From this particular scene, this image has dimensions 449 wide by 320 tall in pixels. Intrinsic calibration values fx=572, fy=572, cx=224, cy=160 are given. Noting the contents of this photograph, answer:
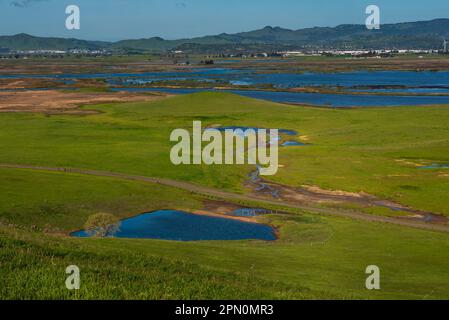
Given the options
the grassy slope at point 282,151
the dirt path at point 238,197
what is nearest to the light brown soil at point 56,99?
the grassy slope at point 282,151

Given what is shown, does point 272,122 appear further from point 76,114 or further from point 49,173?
point 49,173

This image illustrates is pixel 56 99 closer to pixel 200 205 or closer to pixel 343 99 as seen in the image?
pixel 343 99

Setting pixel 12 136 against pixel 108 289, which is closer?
pixel 108 289

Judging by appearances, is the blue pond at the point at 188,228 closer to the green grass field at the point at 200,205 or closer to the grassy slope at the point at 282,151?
the green grass field at the point at 200,205

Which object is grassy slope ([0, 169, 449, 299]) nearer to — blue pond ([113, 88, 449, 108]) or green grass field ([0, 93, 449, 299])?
green grass field ([0, 93, 449, 299])

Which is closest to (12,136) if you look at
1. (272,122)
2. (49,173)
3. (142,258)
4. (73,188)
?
(49,173)

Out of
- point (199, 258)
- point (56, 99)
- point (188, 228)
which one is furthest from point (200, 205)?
point (56, 99)
